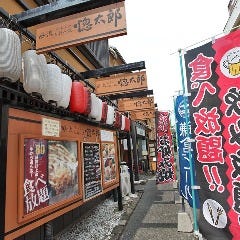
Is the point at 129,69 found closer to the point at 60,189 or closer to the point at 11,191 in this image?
the point at 60,189

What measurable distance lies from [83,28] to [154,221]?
7196mm

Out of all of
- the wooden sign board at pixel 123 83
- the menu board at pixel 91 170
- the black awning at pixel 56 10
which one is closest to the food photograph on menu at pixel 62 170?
the menu board at pixel 91 170

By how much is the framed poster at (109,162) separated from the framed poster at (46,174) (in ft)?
7.76

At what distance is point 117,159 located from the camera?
1134 centimetres

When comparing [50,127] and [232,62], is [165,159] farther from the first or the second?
[232,62]

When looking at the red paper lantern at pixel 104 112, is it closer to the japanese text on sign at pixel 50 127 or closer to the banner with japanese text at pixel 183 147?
the banner with japanese text at pixel 183 147

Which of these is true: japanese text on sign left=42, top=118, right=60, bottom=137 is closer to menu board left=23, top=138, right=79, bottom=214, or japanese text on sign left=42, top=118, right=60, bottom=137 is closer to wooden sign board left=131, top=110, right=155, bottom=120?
menu board left=23, top=138, right=79, bottom=214

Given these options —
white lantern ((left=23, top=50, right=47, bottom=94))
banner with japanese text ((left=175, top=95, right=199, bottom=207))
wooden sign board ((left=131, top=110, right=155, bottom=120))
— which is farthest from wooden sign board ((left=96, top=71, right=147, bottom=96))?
wooden sign board ((left=131, top=110, right=155, bottom=120))

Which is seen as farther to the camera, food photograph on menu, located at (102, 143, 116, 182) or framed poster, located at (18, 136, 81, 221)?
food photograph on menu, located at (102, 143, 116, 182)

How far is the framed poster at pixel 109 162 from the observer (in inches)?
378

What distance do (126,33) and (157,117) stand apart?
9776 mm

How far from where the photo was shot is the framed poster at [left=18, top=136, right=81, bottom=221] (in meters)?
5.02

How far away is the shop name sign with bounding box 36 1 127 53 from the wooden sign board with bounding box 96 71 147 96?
18.2 feet

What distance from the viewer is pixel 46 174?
18.9 ft
